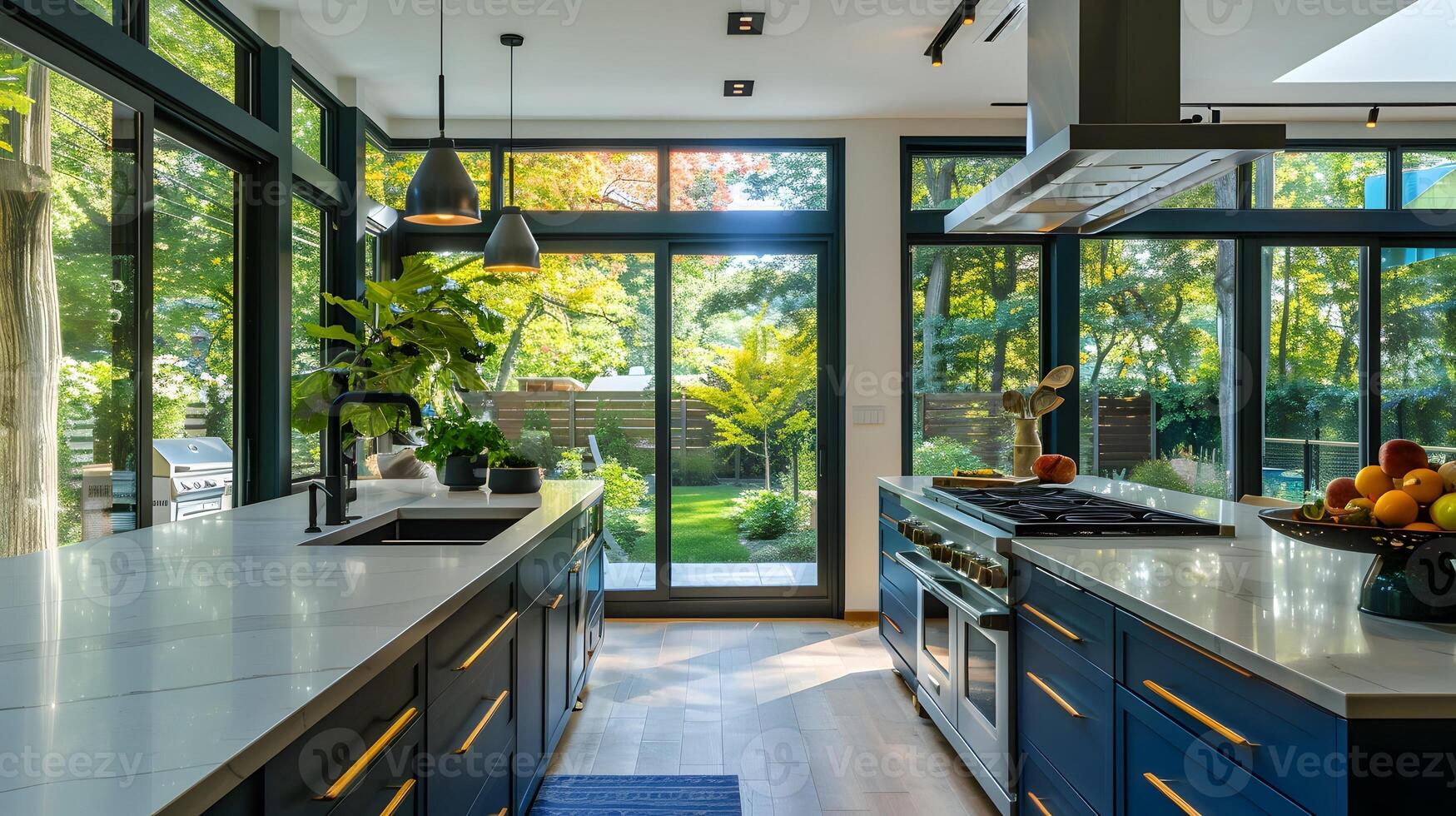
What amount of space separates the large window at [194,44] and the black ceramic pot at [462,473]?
66.1 inches

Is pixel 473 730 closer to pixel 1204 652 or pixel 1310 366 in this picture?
pixel 1204 652

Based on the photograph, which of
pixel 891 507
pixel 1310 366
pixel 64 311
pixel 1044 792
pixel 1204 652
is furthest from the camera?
pixel 1310 366

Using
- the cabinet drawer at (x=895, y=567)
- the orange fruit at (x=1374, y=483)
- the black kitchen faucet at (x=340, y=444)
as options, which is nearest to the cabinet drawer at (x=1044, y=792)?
the orange fruit at (x=1374, y=483)

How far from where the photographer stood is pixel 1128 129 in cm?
214

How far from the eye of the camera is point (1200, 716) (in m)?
1.36

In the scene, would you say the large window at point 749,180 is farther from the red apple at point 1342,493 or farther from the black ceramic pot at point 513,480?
the red apple at point 1342,493

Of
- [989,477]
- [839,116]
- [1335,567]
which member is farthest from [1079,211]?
[839,116]

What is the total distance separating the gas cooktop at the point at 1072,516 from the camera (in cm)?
217

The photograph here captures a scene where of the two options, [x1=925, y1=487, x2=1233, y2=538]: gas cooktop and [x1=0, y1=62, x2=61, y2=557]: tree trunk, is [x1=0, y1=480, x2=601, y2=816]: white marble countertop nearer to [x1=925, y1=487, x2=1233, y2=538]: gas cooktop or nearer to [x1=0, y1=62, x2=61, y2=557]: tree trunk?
[x1=0, y1=62, x2=61, y2=557]: tree trunk

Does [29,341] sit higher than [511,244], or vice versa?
[511,244]

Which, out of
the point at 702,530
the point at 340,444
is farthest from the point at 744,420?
the point at 340,444

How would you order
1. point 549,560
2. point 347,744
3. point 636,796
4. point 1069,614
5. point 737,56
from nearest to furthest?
point 347,744 < point 1069,614 < point 549,560 < point 636,796 < point 737,56

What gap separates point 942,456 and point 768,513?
1.09 metres

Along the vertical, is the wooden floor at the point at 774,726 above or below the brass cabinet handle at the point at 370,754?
below
